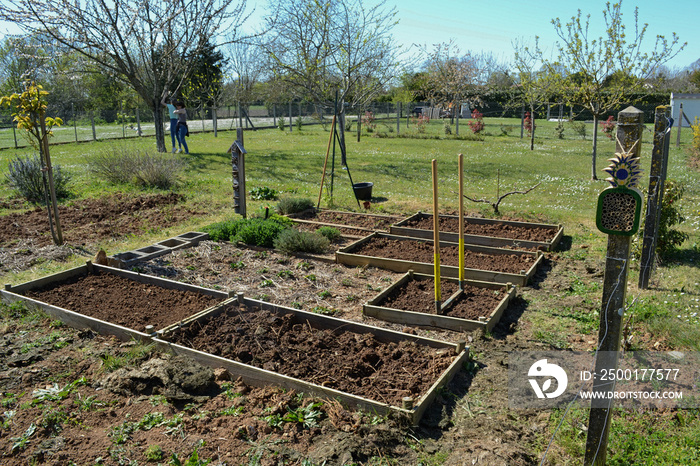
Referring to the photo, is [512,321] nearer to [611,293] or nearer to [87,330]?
[611,293]

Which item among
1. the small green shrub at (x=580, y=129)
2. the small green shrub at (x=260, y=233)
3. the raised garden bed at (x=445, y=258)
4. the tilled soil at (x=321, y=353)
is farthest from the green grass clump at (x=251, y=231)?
the small green shrub at (x=580, y=129)

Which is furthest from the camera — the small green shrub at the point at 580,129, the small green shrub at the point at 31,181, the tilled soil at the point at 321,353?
the small green shrub at the point at 580,129

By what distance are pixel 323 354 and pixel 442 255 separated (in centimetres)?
345

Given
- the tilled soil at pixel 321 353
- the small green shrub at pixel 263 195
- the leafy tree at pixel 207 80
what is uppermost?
the leafy tree at pixel 207 80

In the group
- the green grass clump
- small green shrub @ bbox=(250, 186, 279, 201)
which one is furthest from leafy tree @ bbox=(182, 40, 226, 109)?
the green grass clump

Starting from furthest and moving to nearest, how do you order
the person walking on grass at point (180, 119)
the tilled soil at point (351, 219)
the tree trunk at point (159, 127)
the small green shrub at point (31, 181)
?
1. the tree trunk at point (159, 127)
2. the person walking on grass at point (180, 119)
3. the small green shrub at point (31, 181)
4. the tilled soil at point (351, 219)

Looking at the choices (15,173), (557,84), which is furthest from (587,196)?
(15,173)

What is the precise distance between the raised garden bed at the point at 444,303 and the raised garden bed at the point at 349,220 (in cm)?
274

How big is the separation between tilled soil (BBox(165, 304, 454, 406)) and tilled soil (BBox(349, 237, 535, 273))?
8.83 ft

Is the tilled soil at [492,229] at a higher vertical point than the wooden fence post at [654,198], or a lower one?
lower

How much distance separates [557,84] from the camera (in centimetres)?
1509

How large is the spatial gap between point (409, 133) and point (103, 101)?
2831cm

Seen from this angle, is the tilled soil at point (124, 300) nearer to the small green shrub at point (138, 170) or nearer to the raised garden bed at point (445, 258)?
the raised garden bed at point (445, 258)

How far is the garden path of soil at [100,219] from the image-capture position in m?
8.70
